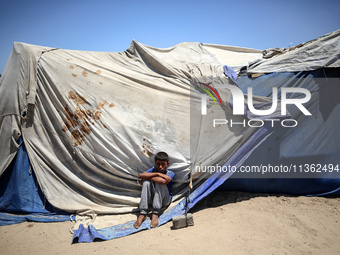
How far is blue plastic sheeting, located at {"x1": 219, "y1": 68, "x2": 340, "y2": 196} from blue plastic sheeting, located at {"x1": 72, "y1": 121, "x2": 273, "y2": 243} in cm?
30

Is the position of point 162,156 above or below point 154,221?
above

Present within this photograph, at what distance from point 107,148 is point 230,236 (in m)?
1.73

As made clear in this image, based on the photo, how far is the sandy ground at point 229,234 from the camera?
8.04 ft

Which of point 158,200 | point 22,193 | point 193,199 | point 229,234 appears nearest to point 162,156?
point 158,200

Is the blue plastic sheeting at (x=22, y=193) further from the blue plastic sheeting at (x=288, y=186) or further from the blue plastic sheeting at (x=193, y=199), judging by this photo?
the blue plastic sheeting at (x=288, y=186)

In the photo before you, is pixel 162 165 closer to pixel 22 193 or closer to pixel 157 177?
pixel 157 177

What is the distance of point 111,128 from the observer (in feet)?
10.6

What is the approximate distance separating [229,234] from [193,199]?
597 millimetres

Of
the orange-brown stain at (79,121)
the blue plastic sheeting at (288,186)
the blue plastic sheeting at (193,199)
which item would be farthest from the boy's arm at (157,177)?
the blue plastic sheeting at (288,186)

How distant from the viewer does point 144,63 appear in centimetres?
377

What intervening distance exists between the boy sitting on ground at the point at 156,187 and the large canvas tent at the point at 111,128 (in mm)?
125

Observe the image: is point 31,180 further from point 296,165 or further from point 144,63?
point 296,165

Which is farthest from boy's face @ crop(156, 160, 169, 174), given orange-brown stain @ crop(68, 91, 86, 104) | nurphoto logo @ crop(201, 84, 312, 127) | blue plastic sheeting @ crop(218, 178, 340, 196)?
orange-brown stain @ crop(68, 91, 86, 104)

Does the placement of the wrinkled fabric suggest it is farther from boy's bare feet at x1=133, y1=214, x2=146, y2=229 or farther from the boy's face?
boy's bare feet at x1=133, y1=214, x2=146, y2=229
